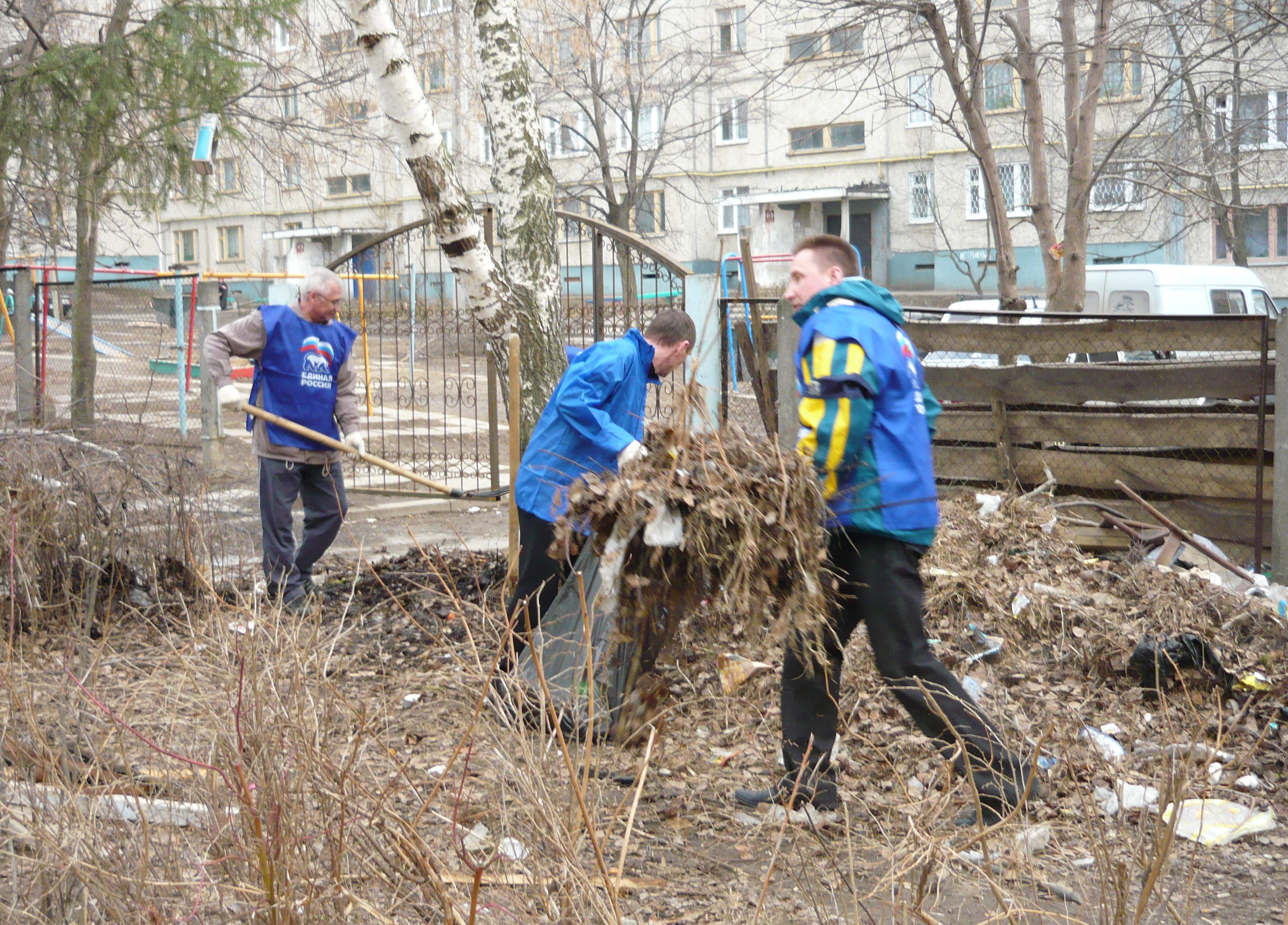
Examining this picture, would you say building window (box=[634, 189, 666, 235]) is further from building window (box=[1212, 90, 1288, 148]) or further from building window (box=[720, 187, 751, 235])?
building window (box=[1212, 90, 1288, 148])

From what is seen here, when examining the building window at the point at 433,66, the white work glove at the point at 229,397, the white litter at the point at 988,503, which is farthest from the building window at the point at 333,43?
the white litter at the point at 988,503

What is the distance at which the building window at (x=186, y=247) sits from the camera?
43.3 metres

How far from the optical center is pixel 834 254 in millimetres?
3621

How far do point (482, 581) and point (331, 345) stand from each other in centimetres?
144

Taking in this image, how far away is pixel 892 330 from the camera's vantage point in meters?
3.42

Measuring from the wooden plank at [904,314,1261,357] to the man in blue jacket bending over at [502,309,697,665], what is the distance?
2390mm

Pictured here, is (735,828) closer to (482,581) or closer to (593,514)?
(593,514)

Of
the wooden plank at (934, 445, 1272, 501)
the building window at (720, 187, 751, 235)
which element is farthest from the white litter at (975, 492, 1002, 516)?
the building window at (720, 187, 751, 235)

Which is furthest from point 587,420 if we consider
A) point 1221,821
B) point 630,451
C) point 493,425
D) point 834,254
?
point 493,425

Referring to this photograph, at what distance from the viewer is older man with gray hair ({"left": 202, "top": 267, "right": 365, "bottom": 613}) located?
5.86 meters

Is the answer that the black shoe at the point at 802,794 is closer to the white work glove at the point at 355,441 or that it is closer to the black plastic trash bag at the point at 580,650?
the black plastic trash bag at the point at 580,650

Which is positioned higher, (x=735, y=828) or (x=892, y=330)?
(x=892, y=330)

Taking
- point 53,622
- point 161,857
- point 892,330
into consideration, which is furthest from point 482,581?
point 161,857

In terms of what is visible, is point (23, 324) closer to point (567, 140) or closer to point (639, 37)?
point (639, 37)
